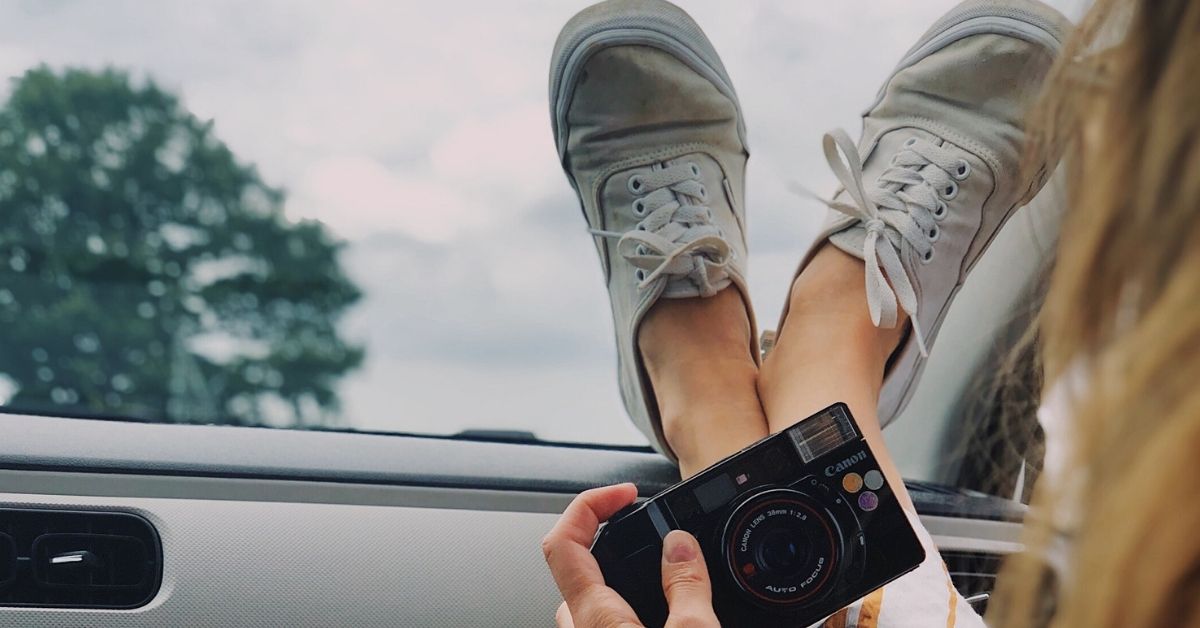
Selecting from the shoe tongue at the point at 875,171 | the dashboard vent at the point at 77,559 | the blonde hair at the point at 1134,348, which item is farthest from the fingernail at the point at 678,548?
the shoe tongue at the point at 875,171

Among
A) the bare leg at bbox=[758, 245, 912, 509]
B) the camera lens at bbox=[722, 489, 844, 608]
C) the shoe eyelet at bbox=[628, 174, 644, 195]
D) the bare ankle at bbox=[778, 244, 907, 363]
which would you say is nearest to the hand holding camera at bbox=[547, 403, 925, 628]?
the camera lens at bbox=[722, 489, 844, 608]

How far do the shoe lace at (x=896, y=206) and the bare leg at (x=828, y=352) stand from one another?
0.02 metres

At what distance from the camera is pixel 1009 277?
1.12m

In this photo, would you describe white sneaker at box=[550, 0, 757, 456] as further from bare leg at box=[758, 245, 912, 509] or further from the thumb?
the thumb

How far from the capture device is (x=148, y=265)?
1139 mm

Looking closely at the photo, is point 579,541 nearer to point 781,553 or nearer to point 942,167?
point 781,553

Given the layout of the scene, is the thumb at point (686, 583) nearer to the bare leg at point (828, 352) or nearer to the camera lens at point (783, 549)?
the camera lens at point (783, 549)

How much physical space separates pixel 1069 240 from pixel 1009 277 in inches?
32.3

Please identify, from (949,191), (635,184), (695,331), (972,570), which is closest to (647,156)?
(635,184)

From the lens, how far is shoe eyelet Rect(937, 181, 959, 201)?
1060mm

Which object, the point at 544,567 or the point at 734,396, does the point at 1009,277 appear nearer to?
the point at 734,396

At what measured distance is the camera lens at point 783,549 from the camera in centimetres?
60

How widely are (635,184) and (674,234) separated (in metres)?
0.07

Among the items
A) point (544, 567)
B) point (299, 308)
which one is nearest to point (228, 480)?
point (544, 567)
